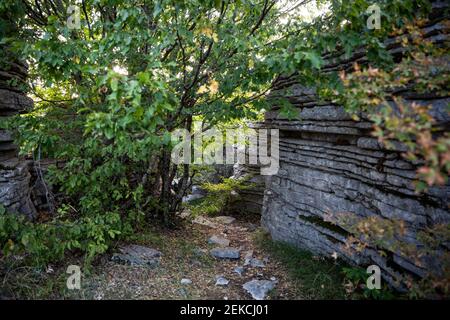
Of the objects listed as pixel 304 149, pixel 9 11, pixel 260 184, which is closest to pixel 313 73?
pixel 304 149

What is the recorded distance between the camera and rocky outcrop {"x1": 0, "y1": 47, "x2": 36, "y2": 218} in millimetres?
4867

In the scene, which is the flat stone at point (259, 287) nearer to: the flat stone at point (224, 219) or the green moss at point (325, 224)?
the green moss at point (325, 224)

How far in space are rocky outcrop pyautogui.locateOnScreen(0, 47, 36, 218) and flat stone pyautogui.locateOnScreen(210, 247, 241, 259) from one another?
3.34 meters

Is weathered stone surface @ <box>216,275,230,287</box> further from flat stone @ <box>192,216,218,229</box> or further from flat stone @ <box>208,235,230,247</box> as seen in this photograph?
flat stone @ <box>192,216,218,229</box>

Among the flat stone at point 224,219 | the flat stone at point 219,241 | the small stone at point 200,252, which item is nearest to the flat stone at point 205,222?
the flat stone at point 224,219

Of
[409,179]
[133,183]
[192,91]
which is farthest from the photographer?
[133,183]

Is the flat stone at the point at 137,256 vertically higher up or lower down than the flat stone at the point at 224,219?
higher up

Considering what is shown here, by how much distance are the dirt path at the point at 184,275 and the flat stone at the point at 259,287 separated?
6 cm

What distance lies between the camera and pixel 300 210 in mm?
5684

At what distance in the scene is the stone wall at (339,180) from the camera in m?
3.49

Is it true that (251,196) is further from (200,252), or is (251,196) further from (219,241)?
(200,252)

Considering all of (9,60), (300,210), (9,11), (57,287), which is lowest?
(57,287)

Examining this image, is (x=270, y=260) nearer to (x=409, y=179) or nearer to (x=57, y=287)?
(x=409, y=179)
